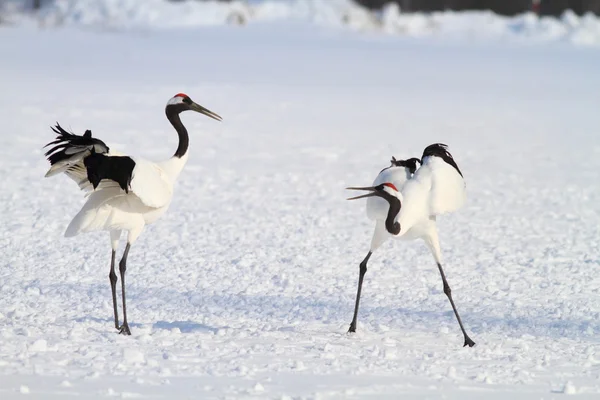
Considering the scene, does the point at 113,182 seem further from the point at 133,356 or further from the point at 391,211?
the point at 391,211

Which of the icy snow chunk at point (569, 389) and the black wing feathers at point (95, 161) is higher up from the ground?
Answer: the black wing feathers at point (95, 161)

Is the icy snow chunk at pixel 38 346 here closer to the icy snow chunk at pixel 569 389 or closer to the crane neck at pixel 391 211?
the crane neck at pixel 391 211

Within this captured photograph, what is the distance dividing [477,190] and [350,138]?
3121 millimetres

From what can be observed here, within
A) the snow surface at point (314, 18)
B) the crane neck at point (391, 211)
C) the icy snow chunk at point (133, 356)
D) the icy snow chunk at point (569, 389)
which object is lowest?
the icy snow chunk at point (133, 356)

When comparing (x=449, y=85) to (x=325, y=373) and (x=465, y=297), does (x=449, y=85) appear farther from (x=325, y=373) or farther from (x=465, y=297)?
(x=325, y=373)

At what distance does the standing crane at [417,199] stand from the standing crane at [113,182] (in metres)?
1.03

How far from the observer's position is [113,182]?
15.8ft

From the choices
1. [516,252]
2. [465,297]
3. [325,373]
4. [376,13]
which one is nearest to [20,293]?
[325,373]

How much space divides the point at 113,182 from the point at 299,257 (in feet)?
7.17

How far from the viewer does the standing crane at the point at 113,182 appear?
466cm

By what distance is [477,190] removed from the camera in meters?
9.30

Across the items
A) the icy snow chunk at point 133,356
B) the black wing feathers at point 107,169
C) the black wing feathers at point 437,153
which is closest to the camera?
the icy snow chunk at point 133,356

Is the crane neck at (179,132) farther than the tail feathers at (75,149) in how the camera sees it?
Yes

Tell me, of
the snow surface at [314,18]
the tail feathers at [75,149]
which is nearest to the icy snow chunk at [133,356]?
the tail feathers at [75,149]
